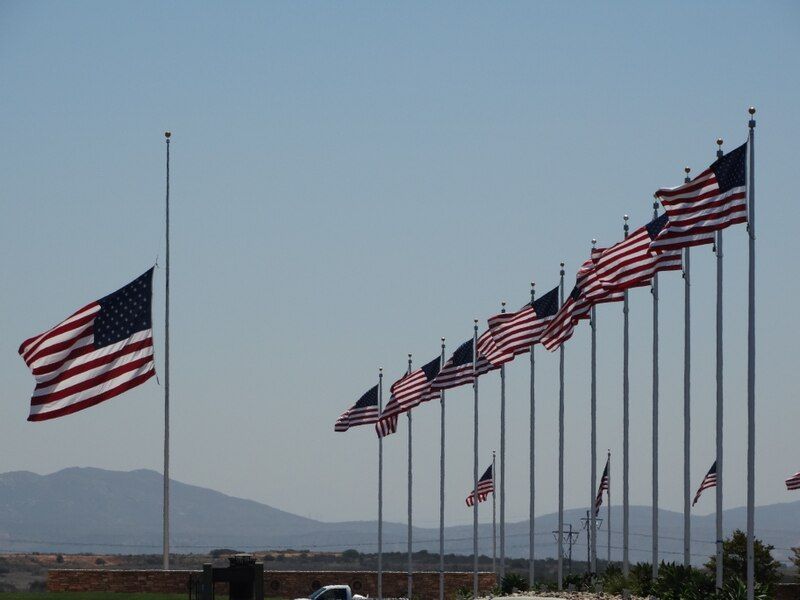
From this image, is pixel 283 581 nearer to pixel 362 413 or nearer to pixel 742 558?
pixel 362 413

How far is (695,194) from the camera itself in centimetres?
3522

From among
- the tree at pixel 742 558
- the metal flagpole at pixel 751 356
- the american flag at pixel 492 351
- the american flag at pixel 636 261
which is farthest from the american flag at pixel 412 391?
the tree at pixel 742 558

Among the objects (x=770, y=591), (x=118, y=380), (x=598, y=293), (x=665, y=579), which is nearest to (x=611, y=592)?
(x=665, y=579)

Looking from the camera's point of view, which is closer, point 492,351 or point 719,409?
point 719,409

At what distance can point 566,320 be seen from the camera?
4438 centimetres

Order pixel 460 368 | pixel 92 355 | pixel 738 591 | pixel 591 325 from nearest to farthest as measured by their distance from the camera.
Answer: pixel 92 355 → pixel 738 591 → pixel 591 325 → pixel 460 368

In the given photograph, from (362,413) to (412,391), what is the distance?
3.42 m

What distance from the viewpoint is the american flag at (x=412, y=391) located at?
55.2 metres

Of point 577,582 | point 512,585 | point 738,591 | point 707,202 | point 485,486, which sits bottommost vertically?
point 512,585

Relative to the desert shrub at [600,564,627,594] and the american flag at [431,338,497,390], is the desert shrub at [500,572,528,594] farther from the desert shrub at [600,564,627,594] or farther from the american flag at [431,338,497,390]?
the american flag at [431,338,497,390]

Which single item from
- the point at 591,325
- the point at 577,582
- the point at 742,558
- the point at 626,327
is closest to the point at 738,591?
the point at 626,327

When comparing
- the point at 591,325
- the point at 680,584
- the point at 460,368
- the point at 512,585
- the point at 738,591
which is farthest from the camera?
the point at 512,585

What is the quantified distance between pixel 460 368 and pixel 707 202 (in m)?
19.5

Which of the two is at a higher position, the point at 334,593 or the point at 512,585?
the point at 512,585
